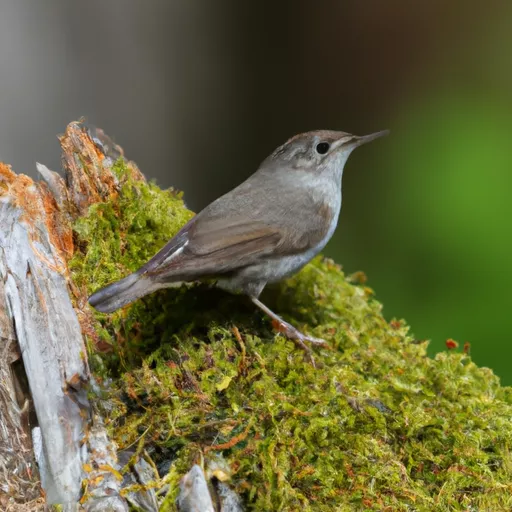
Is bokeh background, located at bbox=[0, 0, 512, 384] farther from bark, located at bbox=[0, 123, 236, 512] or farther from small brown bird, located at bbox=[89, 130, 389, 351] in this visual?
bark, located at bbox=[0, 123, 236, 512]

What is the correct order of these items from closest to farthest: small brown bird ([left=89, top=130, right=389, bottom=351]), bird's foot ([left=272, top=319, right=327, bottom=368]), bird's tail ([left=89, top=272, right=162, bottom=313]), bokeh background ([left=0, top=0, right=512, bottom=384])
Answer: bird's tail ([left=89, top=272, right=162, bottom=313])
small brown bird ([left=89, top=130, right=389, bottom=351])
bird's foot ([left=272, top=319, right=327, bottom=368])
bokeh background ([left=0, top=0, right=512, bottom=384])

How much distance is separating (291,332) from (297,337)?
4 cm

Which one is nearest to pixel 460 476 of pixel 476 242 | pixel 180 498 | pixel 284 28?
pixel 180 498

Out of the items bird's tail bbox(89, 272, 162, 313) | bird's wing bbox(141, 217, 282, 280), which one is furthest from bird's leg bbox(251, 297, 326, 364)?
bird's tail bbox(89, 272, 162, 313)

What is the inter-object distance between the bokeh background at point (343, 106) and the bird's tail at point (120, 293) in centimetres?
319

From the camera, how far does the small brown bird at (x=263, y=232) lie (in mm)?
3150

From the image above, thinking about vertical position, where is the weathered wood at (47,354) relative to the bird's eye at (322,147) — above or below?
below

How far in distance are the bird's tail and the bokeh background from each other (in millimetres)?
3193

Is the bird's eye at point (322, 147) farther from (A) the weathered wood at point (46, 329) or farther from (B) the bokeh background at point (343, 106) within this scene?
(B) the bokeh background at point (343, 106)

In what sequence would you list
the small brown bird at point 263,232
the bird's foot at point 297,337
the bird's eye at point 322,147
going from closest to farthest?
1. the small brown bird at point 263,232
2. the bird's foot at point 297,337
3. the bird's eye at point 322,147

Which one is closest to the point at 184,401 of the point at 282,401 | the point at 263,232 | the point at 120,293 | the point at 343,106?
the point at 282,401

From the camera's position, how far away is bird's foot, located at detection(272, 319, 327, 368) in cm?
337

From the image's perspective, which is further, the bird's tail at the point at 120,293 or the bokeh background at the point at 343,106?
the bokeh background at the point at 343,106

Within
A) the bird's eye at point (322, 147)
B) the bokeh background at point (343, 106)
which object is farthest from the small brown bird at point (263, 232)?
the bokeh background at point (343, 106)
